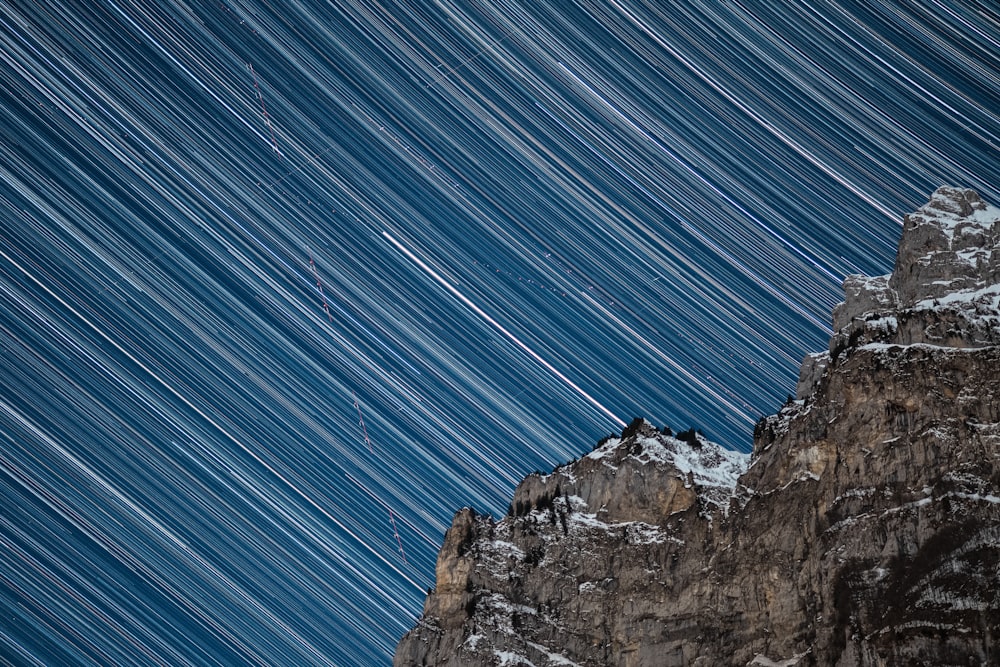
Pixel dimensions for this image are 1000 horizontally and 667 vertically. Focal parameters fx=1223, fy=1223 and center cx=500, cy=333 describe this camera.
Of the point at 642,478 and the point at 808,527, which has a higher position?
the point at 642,478

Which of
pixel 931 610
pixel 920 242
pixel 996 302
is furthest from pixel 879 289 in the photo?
pixel 931 610

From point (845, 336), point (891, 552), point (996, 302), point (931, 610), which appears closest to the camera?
point (931, 610)

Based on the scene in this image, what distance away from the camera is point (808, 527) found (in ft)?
371

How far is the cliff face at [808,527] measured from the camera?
328 ft

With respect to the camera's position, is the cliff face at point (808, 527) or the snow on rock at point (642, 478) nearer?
the cliff face at point (808, 527)

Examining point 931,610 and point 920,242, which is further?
point 920,242

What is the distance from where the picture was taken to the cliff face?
10012cm

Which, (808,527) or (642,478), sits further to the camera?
(642,478)

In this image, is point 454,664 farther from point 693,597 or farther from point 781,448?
point 781,448

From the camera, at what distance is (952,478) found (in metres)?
104

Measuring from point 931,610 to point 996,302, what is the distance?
128 ft

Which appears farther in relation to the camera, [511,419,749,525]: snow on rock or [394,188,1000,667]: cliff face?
[511,419,749,525]: snow on rock

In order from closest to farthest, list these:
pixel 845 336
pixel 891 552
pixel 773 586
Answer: pixel 891 552, pixel 773 586, pixel 845 336

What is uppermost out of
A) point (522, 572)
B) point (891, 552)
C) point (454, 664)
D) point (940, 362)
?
point (940, 362)
